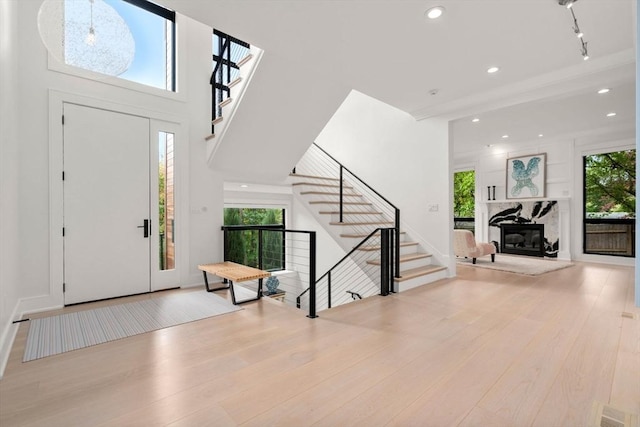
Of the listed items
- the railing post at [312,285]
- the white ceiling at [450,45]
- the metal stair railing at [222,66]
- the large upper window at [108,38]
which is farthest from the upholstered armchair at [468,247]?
the large upper window at [108,38]

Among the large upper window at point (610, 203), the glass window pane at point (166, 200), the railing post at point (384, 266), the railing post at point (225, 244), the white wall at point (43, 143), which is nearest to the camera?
the white wall at point (43, 143)

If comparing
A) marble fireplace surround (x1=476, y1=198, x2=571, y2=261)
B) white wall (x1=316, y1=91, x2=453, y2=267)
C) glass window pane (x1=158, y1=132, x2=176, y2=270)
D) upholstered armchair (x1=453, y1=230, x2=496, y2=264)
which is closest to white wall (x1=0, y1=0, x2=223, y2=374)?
glass window pane (x1=158, y1=132, x2=176, y2=270)

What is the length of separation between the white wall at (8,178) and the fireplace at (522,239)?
356 inches

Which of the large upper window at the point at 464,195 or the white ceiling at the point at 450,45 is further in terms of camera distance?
the large upper window at the point at 464,195

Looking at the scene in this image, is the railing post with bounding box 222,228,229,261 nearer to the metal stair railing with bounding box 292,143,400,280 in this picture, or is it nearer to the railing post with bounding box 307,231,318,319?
the metal stair railing with bounding box 292,143,400,280

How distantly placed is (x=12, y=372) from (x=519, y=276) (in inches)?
246

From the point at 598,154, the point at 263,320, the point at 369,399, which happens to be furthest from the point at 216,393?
the point at 598,154

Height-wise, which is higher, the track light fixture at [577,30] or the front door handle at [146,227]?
the track light fixture at [577,30]

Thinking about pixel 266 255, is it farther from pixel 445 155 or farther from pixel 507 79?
pixel 507 79

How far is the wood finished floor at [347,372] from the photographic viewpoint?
5.09 ft

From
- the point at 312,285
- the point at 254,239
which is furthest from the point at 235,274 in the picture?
the point at 254,239

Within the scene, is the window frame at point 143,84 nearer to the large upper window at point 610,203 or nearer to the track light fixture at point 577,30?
the track light fixture at point 577,30

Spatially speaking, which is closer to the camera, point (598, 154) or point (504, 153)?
point (598, 154)

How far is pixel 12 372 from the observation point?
199 cm
